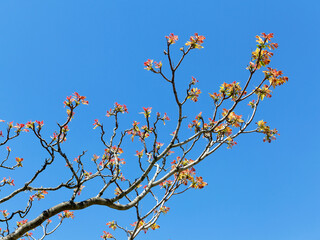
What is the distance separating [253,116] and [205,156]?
4.30ft

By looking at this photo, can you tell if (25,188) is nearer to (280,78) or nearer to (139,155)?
(139,155)

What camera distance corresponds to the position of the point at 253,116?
5.70 meters

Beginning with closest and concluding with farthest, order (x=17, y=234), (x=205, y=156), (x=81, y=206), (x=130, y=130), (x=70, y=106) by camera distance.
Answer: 1. (x=17, y=234)
2. (x=81, y=206)
3. (x=70, y=106)
4. (x=205, y=156)
5. (x=130, y=130)

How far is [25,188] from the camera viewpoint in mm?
5195

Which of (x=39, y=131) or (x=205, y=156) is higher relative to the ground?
(x=39, y=131)

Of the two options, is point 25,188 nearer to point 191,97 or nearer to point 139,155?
point 139,155

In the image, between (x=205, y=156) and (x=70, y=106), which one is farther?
(x=205, y=156)

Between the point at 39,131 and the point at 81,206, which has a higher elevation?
the point at 39,131

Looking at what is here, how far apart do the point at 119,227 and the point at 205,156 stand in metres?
3.22

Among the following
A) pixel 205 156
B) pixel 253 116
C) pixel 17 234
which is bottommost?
pixel 17 234

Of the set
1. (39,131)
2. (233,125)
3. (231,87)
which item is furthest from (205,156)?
(39,131)

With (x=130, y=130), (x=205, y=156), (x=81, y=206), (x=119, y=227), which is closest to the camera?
(x=81, y=206)

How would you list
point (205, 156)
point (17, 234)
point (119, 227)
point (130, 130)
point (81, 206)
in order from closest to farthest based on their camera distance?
point (17, 234) < point (81, 206) < point (205, 156) < point (130, 130) < point (119, 227)

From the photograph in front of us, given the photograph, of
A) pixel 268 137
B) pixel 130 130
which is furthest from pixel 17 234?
pixel 268 137
